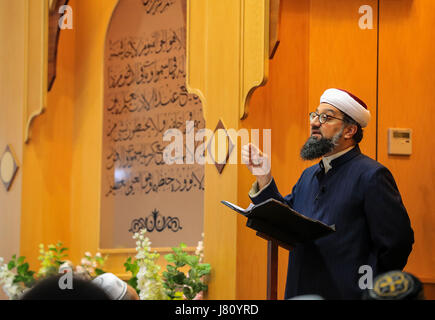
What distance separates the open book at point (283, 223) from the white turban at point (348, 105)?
72cm

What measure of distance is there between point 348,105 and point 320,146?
26cm

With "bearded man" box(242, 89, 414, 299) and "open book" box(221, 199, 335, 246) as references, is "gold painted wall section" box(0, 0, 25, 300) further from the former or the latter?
"open book" box(221, 199, 335, 246)

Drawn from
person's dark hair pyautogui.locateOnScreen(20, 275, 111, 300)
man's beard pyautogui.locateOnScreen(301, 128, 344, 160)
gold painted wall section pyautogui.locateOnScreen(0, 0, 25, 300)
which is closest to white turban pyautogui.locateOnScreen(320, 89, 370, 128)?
man's beard pyautogui.locateOnScreen(301, 128, 344, 160)

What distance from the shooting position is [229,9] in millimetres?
3998

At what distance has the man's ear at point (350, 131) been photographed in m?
3.17

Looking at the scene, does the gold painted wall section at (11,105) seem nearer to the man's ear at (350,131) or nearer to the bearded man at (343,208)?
the bearded man at (343,208)

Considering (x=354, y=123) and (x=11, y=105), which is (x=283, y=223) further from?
(x=11, y=105)

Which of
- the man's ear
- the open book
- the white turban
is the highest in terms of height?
the white turban

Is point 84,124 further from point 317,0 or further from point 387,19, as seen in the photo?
point 387,19

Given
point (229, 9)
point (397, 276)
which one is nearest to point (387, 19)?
point (229, 9)

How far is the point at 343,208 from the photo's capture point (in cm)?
295

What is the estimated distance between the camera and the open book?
2596mm

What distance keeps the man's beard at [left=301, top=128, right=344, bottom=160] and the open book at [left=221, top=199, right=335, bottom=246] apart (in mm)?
478

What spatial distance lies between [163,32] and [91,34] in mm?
597
